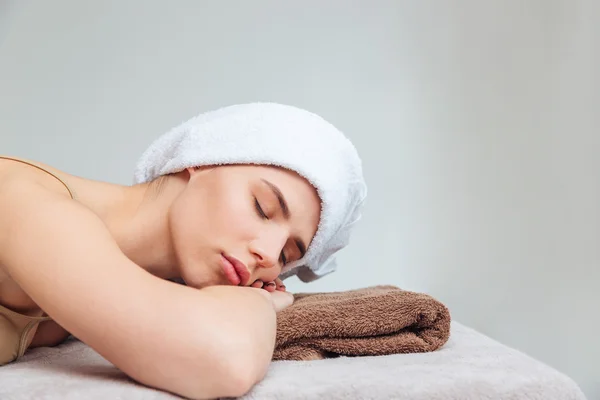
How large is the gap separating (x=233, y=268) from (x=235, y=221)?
76 millimetres

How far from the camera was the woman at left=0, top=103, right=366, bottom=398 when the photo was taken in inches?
25.7

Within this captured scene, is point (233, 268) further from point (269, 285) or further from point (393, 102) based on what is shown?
point (393, 102)

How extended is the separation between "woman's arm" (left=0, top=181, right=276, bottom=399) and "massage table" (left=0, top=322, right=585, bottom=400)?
0.03 metres

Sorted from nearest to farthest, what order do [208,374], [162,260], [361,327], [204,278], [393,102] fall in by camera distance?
1. [208,374]
2. [361,327]
3. [204,278]
4. [162,260]
5. [393,102]

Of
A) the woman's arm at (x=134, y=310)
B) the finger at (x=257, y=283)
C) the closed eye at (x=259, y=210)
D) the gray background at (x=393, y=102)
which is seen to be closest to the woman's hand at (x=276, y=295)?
the finger at (x=257, y=283)

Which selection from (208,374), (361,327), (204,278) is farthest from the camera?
(204,278)

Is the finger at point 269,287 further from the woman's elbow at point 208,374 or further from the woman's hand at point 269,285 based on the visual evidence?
the woman's elbow at point 208,374

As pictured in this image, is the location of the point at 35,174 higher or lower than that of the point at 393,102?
lower

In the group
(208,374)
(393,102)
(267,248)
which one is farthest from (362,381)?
(393,102)

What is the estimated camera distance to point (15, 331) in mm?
987

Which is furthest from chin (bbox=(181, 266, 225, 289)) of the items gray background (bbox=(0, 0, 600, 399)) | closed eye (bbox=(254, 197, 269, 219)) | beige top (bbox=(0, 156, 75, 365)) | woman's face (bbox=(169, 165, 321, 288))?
gray background (bbox=(0, 0, 600, 399))

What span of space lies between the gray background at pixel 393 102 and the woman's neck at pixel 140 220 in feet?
2.27

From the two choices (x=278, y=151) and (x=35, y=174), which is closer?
(x=35, y=174)

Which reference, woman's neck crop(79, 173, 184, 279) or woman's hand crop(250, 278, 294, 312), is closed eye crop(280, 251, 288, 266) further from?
woman's neck crop(79, 173, 184, 279)
